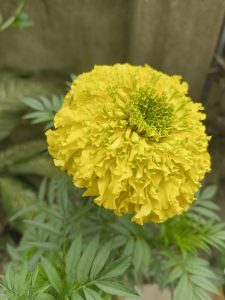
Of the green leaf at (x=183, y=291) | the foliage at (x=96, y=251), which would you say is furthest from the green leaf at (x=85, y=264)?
the green leaf at (x=183, y=291)

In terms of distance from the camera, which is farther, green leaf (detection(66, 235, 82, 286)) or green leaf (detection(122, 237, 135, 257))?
green leaf (detection(122, 237, 135, 257))

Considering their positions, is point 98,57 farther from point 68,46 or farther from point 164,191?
point 164,191

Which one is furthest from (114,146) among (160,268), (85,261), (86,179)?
(160,268)

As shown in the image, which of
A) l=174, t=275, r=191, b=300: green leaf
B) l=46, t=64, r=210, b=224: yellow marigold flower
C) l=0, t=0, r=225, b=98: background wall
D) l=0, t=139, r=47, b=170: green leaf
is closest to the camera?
l=46, t=64, r=210, b=224: yellow marigold flower

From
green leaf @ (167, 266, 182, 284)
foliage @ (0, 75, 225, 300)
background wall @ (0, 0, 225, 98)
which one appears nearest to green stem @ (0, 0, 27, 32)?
background wall @ (0, 0, 225, 98)

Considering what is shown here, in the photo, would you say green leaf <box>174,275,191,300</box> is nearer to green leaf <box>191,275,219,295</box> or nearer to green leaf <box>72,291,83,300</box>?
green leaf <box>191,275,219,295</box>

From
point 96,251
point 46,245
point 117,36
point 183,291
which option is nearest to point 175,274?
point 183,291

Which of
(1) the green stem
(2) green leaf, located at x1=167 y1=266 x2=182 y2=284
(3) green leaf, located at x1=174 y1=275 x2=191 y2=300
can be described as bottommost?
(3) green leaf, located at x1=174 y1=275 x2=191 y2=300
